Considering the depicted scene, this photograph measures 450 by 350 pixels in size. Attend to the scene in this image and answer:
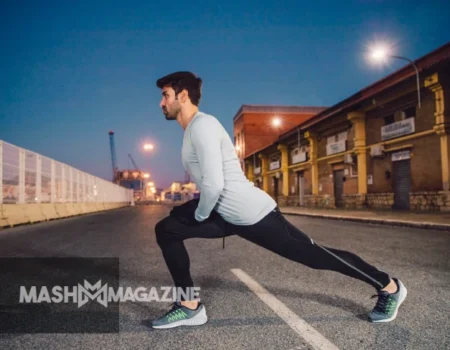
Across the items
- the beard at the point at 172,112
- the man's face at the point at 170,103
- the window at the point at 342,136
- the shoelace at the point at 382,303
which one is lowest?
the shoelace at the point at 382,303

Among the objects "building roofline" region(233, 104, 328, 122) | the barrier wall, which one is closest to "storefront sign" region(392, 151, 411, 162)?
the barrier wall

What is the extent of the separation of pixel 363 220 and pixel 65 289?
1169cm

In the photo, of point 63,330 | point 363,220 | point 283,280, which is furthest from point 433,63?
point 63,330

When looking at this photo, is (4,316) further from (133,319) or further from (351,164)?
(351,164)

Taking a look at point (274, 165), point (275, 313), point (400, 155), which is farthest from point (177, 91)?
point (274, 165)

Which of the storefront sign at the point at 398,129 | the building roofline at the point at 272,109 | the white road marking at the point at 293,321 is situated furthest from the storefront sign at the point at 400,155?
the building roofline at the point at 272,109

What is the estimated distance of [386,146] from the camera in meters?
21.3

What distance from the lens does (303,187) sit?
108 ft

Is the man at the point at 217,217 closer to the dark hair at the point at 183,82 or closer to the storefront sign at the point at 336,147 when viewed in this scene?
the dark hair at the point at 183,82

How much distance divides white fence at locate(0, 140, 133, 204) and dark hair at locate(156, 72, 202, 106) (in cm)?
1239

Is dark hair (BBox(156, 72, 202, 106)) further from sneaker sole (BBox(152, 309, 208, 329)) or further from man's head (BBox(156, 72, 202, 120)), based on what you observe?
sneaker sole (BBox(152, 309, 208, 329))

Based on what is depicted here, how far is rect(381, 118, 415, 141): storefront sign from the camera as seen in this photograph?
19.1 m

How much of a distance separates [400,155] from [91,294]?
1971cm

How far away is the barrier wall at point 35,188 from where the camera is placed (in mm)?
13227
